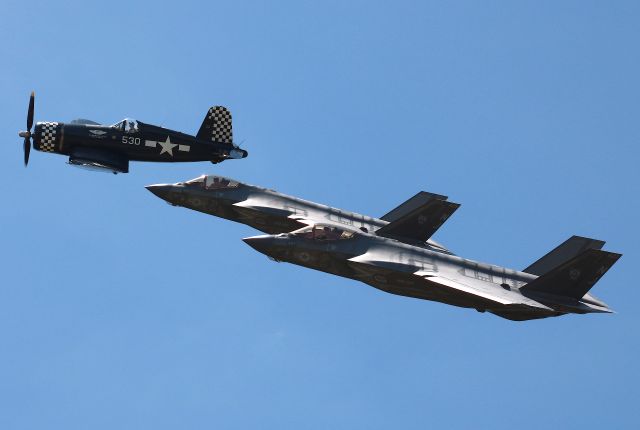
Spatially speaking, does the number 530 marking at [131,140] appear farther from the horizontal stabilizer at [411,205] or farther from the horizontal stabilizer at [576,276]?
the horizontal stabilizer at [576,276]

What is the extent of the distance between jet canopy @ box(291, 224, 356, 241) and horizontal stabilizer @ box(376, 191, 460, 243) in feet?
21.5

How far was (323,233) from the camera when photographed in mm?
53844

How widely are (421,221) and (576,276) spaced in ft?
36.5

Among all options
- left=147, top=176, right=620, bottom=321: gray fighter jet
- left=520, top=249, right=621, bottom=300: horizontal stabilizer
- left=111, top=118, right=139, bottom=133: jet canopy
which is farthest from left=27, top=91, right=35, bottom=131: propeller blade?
left=520, top=249, right=621, bottom=300: horizontal stabilizer

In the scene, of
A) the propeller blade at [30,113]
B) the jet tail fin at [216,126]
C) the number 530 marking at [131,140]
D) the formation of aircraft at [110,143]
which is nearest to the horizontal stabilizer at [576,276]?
the jet tail fin at [216,126]

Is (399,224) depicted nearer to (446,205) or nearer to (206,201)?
(446,205)

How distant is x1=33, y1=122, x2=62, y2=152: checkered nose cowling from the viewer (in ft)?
211

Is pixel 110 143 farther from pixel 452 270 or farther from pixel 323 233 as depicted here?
pixel 452 270

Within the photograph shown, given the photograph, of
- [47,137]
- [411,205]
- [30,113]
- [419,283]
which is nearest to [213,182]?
[47,137]

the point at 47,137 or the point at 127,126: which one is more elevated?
the point at 127,126

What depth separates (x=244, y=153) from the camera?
67750mm

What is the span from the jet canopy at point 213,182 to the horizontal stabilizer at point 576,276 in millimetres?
19361

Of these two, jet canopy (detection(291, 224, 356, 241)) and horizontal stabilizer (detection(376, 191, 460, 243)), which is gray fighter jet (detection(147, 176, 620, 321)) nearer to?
jet canopy (detection(291, 224, 356, 241))

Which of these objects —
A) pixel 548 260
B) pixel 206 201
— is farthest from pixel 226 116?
pixel 548 260
